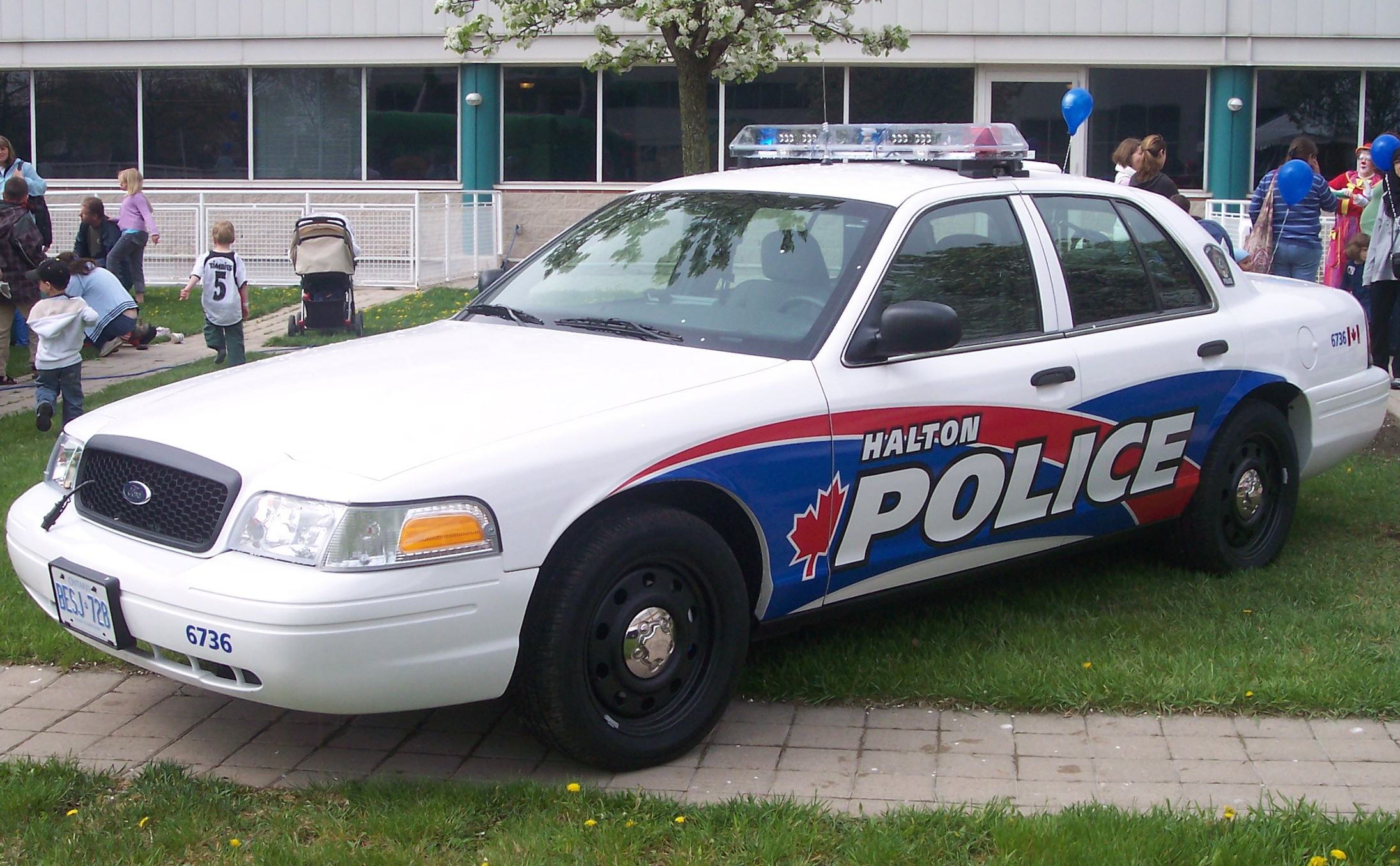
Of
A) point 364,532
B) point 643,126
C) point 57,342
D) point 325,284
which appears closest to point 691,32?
point 57,342

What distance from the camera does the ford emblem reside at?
391cm

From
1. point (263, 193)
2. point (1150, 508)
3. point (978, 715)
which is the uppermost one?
point (263, 193)

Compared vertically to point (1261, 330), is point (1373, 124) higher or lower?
higher

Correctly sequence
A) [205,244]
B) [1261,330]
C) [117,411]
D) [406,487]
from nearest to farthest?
[406,487]
[117,411]
[1261,330]
[205,244]

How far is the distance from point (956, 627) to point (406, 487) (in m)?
2.43

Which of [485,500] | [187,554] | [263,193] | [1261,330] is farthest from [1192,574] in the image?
[263,193]

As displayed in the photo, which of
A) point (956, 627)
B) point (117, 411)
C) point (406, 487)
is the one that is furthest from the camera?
point (956, 627)

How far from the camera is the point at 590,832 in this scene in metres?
3.61

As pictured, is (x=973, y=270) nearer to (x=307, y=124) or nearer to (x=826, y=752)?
(x=826, y=752)

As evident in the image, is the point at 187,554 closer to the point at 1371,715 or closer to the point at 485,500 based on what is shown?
the point at 485,500

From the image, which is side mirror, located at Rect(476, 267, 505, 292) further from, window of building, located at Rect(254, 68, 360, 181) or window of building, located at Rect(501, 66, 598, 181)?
window of building, located at Rect(254, 68, 360, 181)

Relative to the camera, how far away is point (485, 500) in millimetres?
3592

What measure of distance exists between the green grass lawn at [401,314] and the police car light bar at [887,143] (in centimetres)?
683

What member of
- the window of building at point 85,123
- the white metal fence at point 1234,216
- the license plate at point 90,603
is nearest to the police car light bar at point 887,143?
the license plate at point 90,603
